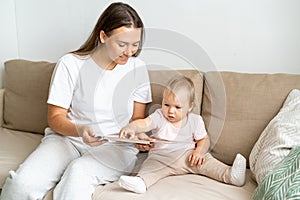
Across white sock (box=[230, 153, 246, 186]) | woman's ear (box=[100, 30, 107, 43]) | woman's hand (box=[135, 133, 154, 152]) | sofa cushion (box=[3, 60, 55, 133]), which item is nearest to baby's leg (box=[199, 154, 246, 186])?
white sock (box=[230, 153, 246, 186])

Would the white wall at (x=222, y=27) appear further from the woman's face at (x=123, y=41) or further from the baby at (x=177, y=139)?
the baby at (x=177, y=139)

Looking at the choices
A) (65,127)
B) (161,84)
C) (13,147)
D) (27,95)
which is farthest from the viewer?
(27,95)

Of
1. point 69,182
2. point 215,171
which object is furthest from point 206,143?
point 69,182

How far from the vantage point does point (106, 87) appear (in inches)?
67.7

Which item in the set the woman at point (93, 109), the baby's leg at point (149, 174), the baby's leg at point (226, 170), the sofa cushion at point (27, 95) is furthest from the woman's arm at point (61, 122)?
the baby's leg at point (226, 170)

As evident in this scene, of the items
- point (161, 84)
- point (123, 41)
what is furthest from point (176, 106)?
point (123, 41)

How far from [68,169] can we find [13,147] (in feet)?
1.71

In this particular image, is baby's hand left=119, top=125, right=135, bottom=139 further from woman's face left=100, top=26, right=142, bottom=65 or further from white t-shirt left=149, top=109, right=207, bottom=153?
woman's face left=100, top=26, right=142, bottom=65

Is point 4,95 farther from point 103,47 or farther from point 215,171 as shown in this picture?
point 215,171

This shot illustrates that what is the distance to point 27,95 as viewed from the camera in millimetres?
2170

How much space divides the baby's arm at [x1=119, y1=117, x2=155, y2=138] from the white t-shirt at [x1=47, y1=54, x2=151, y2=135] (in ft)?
0.25

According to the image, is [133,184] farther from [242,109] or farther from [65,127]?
[242,109]

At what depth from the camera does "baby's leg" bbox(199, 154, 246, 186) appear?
1.54 metres

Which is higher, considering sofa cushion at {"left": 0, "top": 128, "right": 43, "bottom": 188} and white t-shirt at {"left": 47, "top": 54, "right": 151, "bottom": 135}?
white t-shirt at {"left": 47, "top": 54, "right": 151, "bottom": 135}
